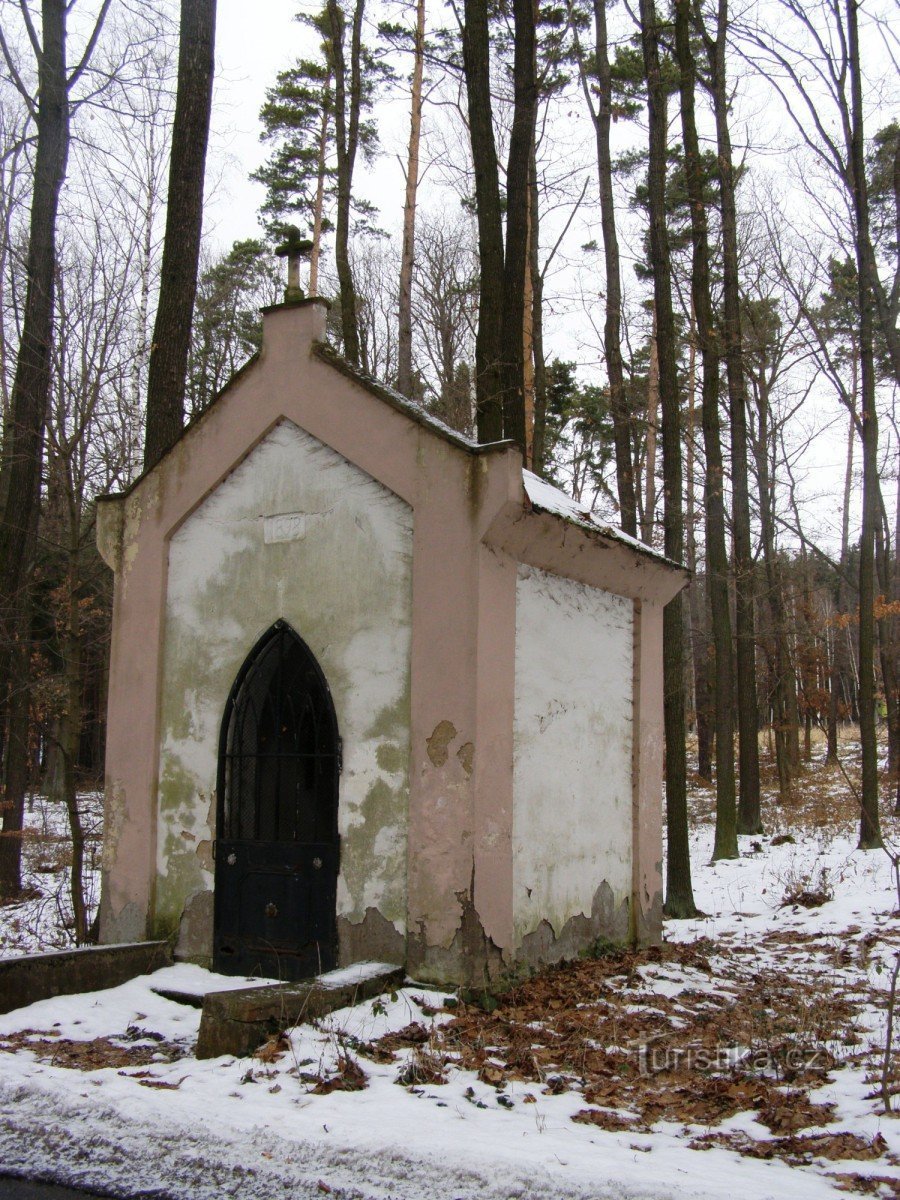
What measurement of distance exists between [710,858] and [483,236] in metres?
9.68

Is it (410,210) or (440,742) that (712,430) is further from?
(440,742)

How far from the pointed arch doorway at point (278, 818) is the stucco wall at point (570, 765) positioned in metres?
1.28

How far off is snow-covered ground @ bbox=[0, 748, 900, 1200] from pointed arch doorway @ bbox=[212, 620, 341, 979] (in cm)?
48

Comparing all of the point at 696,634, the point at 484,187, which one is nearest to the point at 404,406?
the point at 484,187

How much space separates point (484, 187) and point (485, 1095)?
10336mm

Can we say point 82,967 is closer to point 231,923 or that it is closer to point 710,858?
point 231,923

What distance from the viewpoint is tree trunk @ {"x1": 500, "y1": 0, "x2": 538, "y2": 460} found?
11789 millimetres

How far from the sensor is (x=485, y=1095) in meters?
4.65

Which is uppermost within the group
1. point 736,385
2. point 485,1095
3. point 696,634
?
point 736,385

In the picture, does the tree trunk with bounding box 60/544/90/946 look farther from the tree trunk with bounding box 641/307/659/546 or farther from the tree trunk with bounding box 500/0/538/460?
the tree trunk with bounding box 641/307/659/546

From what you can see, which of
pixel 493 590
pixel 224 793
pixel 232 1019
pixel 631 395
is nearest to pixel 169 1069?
pixel 232 1019

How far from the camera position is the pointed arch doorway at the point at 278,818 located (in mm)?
6934

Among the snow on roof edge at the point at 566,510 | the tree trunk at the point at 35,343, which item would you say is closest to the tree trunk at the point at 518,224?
the snow on roof edge at the point at 566,510

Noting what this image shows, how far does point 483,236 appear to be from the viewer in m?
12.1
